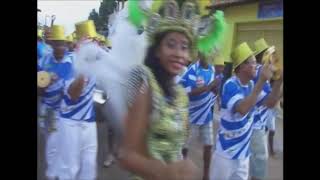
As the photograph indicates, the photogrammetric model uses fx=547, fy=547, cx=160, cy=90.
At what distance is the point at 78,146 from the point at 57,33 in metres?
0.77

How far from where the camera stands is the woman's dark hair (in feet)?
11.9

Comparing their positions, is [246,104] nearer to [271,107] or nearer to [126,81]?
[271,107]

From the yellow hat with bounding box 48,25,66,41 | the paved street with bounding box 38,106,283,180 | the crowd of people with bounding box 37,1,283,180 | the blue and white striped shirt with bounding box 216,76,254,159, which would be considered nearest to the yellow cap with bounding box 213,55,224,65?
the crowd of people with bounding box 37,1,283,180

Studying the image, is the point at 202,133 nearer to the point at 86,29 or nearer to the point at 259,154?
the point at 259,154

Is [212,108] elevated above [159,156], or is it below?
above

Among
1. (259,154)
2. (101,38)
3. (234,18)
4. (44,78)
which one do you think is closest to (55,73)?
(44,78)

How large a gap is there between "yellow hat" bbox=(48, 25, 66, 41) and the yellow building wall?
3.53 ft

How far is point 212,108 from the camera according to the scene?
3.77 meters

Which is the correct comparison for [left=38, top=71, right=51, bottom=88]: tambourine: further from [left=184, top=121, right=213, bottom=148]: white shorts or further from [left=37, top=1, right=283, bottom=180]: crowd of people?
[left=184, top=121, right=213, bottom=148]: white shorts

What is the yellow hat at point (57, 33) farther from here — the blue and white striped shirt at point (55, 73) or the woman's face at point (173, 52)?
the woman's face at point (173, 52)

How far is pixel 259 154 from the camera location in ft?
12.6
